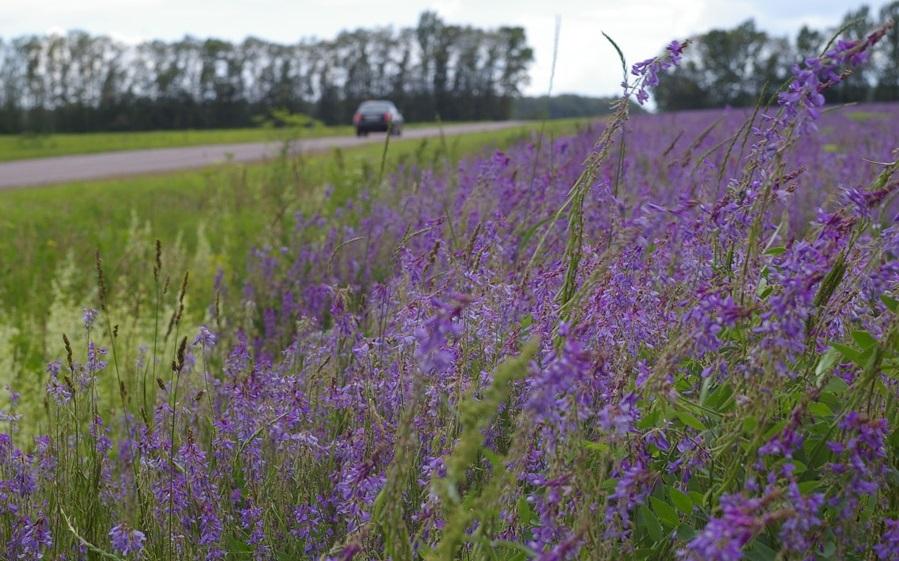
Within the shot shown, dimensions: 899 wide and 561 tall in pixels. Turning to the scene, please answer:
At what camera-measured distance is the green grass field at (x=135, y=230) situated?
20.4ft

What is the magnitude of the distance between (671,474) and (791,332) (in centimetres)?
59

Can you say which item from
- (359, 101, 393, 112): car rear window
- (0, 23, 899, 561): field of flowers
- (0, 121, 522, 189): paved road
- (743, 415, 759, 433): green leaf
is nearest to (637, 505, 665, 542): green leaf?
(0, 23, 899, 561): field of flowers

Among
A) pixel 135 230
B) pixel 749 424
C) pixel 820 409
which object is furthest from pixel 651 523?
pixel 135 230

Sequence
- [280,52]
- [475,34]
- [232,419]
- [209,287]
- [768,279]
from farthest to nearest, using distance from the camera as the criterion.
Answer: [475,34] < [280,52] < [209,287] < [232,419] < [768,279]

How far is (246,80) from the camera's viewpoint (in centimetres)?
6869

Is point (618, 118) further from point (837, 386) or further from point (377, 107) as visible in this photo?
point (377, 107)

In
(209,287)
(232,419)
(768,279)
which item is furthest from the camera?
(209,287)

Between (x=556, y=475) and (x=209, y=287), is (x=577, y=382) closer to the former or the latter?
(x=556, y=475)

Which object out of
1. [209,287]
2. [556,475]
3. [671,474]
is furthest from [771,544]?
[209,287]

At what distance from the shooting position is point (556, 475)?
146 centimetres

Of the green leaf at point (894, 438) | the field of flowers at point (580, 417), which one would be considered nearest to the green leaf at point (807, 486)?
the field of flowers at point (580, 417)

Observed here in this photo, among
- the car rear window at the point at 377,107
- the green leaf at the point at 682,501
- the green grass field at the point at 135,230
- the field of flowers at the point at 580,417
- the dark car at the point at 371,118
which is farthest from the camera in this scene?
the car rear window at the point at 377,107

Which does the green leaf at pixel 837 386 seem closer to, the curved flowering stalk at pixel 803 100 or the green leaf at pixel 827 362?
the green leaf at pixel 827 362

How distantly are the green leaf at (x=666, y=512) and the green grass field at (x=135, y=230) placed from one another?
340 cm
